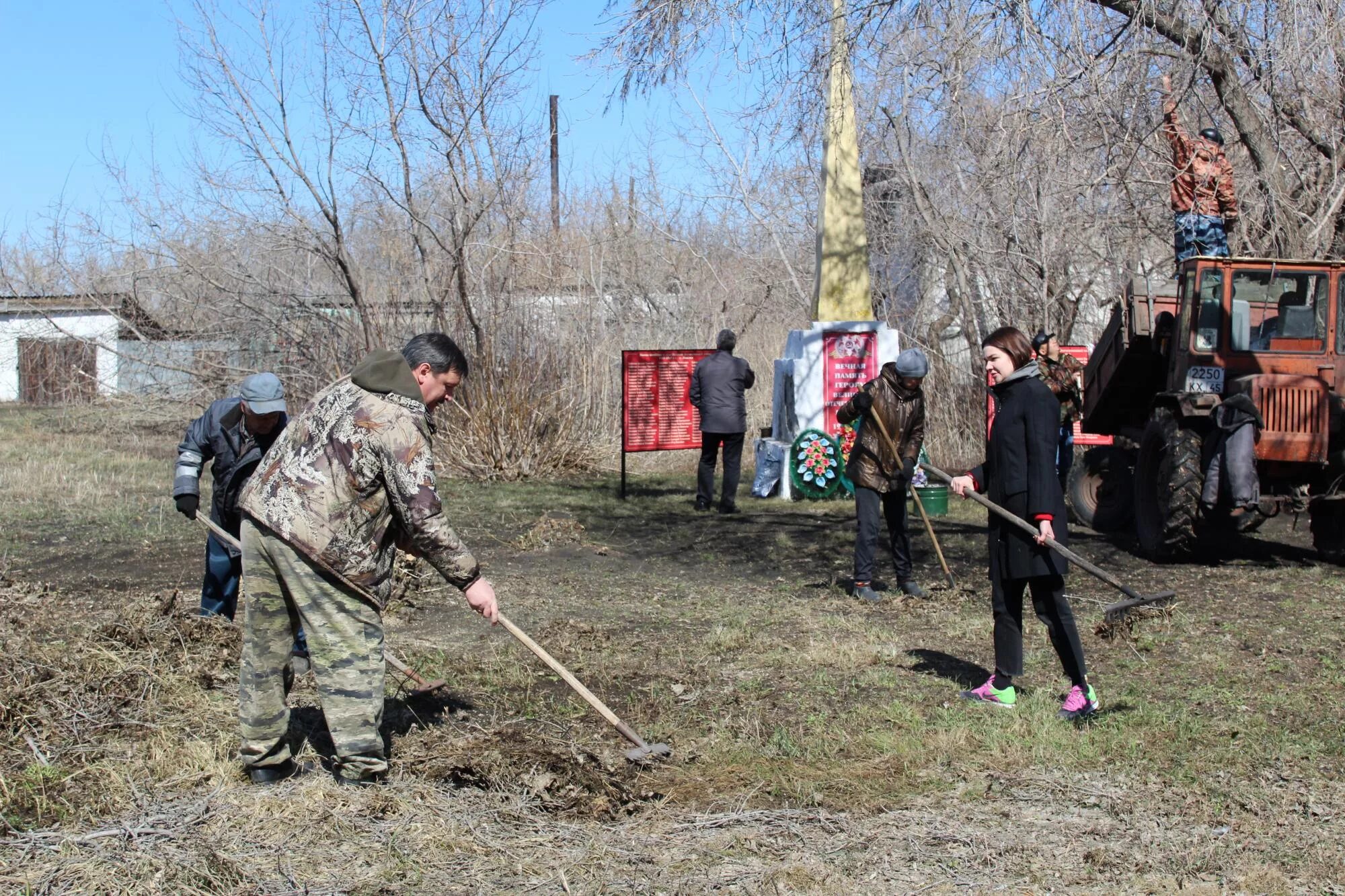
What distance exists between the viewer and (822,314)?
14.5 m

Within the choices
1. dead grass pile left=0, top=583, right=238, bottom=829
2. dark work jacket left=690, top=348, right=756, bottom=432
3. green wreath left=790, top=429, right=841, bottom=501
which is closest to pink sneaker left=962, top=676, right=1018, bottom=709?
→ dead grass pile left=0, top=583, right=238, bottom=829

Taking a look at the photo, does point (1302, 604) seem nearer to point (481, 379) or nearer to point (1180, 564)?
point (1180, 564)

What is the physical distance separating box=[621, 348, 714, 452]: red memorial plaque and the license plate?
564 cm

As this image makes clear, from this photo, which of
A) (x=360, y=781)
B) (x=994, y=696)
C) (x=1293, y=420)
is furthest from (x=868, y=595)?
(x=360, y=781)

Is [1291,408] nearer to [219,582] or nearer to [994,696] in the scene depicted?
[994,696]

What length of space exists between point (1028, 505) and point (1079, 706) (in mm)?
884

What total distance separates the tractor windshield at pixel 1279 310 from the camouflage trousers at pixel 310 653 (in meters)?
7.36

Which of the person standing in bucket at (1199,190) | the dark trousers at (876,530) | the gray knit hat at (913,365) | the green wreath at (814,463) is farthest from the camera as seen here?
the green wreath at (814,463)

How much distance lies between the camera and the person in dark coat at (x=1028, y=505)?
5309 millimetres

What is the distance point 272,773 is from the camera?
448 cm

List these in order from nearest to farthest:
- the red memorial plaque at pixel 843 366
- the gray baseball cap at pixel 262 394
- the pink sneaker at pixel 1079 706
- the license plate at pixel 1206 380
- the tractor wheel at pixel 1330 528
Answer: the pink sneaker at pixel 1079 706
the gray baseball cap at pixel 262 394
the tractor wheel at pixel 1330 528
the license plate at pixel 1206 380
the red memorial plaque at pixel 843 366

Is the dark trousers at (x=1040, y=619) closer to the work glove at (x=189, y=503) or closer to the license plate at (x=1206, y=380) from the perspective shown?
the work glove at (x=189, y=503)

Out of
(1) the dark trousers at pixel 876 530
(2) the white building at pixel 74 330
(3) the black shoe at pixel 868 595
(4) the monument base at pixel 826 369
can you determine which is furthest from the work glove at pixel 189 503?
(2) the white building at pixel 74 330

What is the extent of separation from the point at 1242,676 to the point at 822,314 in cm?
874
